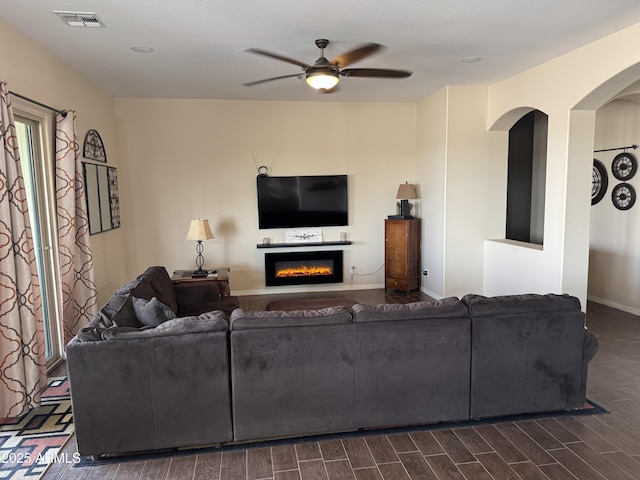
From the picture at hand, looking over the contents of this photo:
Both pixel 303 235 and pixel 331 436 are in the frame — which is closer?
pixel 331 436

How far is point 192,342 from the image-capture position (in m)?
2.49

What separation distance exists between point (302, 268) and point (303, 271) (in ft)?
0.17

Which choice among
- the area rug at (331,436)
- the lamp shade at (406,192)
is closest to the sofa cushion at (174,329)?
the area rug at (331,436)

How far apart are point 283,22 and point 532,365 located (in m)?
3.20

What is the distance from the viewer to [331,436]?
2.71m

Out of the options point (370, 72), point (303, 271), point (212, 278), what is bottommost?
point (303, 271)

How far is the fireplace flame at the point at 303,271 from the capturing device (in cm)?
664

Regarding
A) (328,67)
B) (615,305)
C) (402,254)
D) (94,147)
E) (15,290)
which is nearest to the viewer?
(15,290)

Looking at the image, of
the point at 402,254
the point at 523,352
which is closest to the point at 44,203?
the point at 523,352

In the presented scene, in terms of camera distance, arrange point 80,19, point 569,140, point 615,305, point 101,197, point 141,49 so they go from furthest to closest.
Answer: point 615,305 → point 101,197 → point 569,140 → point 141,49 → point 80,19

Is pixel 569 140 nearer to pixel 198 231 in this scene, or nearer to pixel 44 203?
pixel 198 231

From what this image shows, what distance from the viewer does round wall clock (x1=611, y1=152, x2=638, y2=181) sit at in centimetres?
527

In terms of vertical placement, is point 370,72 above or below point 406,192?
above

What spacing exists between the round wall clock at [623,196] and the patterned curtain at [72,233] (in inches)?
254
